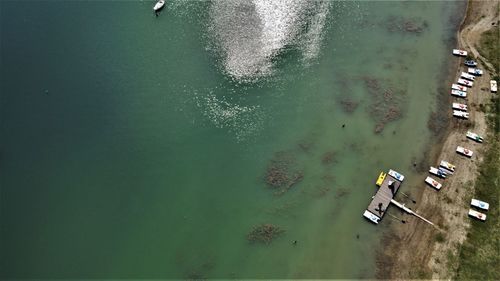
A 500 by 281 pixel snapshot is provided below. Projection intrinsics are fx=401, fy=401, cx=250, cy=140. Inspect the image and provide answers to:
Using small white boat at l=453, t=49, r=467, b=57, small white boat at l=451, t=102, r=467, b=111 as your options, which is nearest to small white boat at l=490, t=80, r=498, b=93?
small white boat at l=451, t=102, r=467, b=111

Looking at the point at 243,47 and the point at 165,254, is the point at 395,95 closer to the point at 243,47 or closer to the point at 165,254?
the point at 243,47

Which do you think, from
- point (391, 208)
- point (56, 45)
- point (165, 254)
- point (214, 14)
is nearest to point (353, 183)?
point (391, 208)

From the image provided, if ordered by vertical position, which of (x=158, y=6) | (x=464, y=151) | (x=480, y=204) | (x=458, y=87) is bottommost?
(x=480, y=204)

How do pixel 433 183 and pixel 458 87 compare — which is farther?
pixel 458 87

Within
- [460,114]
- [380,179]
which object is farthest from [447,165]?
[380,179]

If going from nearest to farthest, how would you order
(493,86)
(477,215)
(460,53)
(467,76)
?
(477,215) → (493,86) → (467,76) → (460,53)

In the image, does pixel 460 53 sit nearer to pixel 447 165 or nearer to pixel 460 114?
pixel 460 114

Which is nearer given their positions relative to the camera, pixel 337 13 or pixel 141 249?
pixel 141 249

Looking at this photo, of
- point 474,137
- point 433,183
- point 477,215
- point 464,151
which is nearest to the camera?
point 477,215
